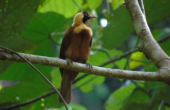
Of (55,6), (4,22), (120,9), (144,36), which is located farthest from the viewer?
(55,6)

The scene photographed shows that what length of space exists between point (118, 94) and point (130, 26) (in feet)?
2.74

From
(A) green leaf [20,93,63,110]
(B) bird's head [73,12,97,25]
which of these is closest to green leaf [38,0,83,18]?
(B) bird's head [73,12,97,25]

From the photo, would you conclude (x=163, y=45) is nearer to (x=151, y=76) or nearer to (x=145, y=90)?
(x=145, y=90)

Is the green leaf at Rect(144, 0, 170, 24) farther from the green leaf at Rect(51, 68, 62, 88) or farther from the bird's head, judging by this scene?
the green leaf at Rect(51, 68, 62, 88)

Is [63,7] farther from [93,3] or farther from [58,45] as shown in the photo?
[58,45]

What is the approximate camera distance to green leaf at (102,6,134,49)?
2.20m

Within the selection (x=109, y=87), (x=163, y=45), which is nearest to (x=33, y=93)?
(x=163, y=45)

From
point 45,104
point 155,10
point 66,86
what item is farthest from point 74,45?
point 155,10

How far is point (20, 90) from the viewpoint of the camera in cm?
239

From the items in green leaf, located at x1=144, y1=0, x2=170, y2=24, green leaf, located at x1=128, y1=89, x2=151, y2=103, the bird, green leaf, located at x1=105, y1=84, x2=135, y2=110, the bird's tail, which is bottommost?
green leaf, located at x1=105, y1=84, x2=135, y2=110

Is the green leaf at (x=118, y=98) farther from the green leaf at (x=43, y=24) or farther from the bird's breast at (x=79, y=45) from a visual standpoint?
the green leaf at (x=43, y=24)

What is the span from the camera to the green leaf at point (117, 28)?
86.7 inches

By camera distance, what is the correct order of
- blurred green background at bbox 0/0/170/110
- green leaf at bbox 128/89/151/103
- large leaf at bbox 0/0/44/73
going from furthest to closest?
1. green leaf at bbox 128/89/151/103
2. blurred green background at bbox 0/0/170/110
3. large leaf at bbox 0/0/44/73

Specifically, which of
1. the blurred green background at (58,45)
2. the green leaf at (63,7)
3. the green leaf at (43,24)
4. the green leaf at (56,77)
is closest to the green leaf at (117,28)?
the blurred green background at (58,45)
